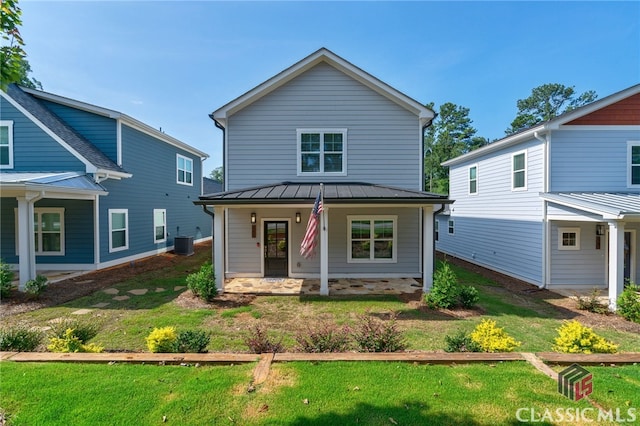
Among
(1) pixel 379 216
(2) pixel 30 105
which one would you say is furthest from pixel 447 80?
(2) pixel 30 105

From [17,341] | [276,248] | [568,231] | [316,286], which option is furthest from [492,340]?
[568,231]

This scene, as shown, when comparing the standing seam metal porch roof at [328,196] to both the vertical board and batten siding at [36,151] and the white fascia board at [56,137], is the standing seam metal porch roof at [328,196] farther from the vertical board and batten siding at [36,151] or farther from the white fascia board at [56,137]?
the vertical board and batten siding at [36,151]

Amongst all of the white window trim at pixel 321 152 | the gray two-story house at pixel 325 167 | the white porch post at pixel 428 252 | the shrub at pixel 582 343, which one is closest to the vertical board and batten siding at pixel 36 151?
the gray two-story house at pixel 325 167

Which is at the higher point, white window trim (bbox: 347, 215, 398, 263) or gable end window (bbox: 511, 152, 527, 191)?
gable end window (bbox: 511, 152, 527, 191)

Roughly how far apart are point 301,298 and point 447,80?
738 inches

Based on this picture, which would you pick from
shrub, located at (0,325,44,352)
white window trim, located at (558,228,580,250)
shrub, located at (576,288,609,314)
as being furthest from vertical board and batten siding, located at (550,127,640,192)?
shrub, located at (0,325,44,352)

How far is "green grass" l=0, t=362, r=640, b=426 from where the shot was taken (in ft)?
8.91

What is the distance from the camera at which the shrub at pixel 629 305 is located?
22.2ft

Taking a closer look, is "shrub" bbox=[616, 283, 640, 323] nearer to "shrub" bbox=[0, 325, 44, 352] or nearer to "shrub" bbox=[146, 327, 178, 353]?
"shrub" bbox=[146, 327, 178, 353]

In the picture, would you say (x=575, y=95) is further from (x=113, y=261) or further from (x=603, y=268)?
(x=113, y=261)

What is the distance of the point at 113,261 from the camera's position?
11922 mm

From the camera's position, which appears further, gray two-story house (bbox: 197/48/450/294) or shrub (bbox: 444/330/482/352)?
gray two-story house (bbox: 197/48/450/294)

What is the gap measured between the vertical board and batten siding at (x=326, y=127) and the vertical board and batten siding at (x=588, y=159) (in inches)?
174

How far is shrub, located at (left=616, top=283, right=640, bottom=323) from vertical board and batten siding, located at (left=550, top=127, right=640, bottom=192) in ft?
12.4
